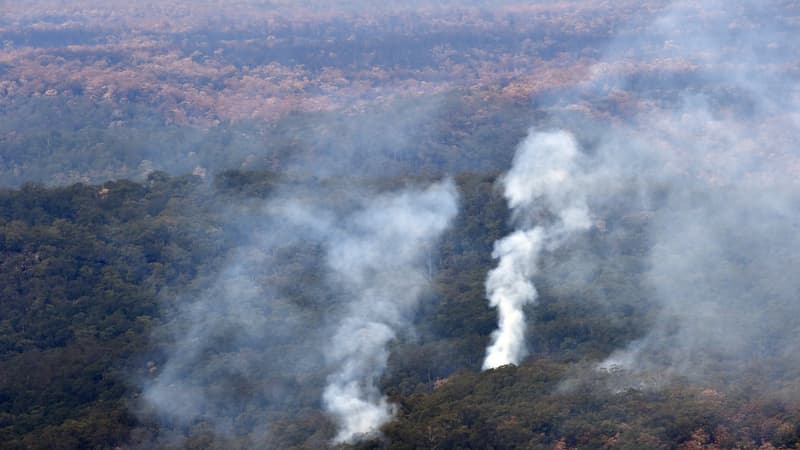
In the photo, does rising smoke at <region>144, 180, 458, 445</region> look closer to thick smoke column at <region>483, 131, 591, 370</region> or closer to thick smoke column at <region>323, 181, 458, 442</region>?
thick smoke column at <region>323, 181, 458, 442</region>

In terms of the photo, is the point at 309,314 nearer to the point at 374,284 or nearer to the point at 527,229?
the point at 374,284

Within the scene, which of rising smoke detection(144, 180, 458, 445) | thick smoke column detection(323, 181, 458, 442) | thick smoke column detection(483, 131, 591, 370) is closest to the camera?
thick smoke column detection(323, 181, 458, 442)

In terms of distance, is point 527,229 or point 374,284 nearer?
point 374,284

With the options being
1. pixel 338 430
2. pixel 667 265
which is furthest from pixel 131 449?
pixel 667 265

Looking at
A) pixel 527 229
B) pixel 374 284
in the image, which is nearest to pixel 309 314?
pixel 374 284

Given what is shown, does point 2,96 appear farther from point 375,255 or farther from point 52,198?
point 375,255

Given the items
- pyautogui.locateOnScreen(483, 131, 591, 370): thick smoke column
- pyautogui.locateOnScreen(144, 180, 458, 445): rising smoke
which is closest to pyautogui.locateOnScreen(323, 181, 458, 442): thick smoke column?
pyautogui.locateOnScreen(144, 180, 458, 445): rising smoke

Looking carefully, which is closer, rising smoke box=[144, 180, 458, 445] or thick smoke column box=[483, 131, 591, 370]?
rising smoke box=[144, 180, 458, 445]

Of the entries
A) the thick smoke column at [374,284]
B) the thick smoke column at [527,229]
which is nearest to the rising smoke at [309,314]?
the thick smoke column at [374,284]
